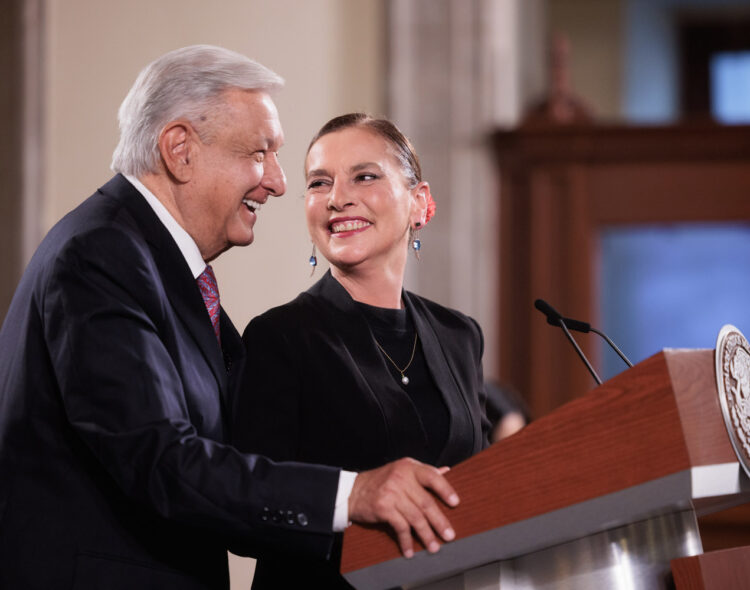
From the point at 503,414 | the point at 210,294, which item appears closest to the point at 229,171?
the point at 210,294

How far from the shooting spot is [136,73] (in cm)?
447

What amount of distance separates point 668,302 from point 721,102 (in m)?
3.85

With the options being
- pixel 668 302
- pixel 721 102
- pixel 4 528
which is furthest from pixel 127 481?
pixel 721 102

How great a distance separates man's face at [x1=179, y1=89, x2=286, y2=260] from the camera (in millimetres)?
2070

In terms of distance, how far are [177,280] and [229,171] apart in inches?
10.9

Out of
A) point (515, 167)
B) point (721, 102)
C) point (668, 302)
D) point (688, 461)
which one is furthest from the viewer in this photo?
point (721, 102)

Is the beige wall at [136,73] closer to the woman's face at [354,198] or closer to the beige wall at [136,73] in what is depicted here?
the beige wall at [136,73]

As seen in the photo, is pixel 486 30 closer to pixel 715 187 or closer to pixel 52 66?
pixel 715 187

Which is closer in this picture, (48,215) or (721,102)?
(48,215)

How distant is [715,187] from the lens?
634cm

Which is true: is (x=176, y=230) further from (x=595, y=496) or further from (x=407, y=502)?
(x=595, y=496)

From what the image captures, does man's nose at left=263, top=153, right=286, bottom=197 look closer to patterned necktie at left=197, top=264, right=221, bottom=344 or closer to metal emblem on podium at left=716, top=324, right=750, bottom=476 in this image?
patterned necktie at left=197, top=264, right=221, bottom=344

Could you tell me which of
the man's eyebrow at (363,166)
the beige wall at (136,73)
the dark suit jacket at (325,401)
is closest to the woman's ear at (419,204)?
the man's eyebrow at (363,166)

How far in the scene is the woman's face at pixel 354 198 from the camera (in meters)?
2.23
